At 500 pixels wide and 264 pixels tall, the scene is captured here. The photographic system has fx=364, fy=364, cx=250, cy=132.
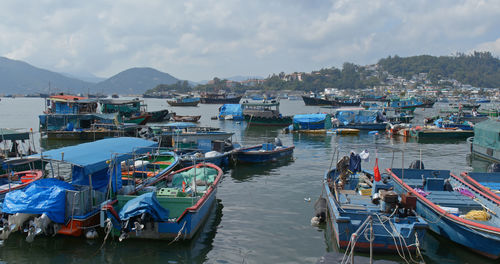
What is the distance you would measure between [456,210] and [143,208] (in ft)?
33.1

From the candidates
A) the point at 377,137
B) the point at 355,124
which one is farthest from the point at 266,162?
the point at 355,124

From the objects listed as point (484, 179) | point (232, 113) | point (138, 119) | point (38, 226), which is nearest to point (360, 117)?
A: point (232, 113)

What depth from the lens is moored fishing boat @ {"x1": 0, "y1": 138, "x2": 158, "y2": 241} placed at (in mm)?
11328

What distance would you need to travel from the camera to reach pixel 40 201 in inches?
451

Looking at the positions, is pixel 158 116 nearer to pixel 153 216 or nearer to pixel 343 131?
pixel 343 131

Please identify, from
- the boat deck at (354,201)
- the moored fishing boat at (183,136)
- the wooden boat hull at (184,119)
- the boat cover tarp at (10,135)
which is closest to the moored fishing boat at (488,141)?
the boat deck at (354,201)

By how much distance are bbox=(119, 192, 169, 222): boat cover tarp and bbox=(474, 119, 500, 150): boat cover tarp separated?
24082 millimetres

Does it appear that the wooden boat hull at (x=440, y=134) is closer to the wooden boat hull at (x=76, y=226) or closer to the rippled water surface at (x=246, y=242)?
the rippled water surface at (x=246, y=242)

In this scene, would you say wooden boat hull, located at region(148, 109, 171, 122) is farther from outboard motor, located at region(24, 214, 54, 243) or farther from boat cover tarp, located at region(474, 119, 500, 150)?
outboard motor, located at region(24, 214, 54, 243)

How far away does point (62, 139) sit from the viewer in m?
37.5

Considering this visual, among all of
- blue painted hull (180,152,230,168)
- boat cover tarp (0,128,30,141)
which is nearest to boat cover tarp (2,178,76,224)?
blue painted hull (180,152,230,168)

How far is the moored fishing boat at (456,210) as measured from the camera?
34.8 feet

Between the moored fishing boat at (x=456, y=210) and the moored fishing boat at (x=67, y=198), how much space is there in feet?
36.5

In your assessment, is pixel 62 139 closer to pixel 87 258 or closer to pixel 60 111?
pixel 60 111
